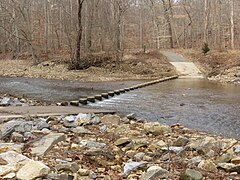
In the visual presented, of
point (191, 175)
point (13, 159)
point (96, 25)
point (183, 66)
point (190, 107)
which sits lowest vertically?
point (190, 107)

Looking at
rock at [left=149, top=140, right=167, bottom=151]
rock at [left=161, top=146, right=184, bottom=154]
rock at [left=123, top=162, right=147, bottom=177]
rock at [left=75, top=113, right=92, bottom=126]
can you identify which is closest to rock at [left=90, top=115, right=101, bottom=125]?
rock at [left=75, top=113, right=92, bottom=126]

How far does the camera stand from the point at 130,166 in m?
5.28

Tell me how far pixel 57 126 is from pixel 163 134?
8.34 feet

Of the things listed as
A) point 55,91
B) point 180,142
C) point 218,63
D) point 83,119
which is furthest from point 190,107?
point 218,63

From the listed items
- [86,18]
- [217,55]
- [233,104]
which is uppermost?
[86,18]

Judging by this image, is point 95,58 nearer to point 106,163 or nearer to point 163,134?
point 163,134

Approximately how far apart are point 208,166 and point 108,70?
81.2 feet

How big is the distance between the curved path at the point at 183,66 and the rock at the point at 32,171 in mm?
23789

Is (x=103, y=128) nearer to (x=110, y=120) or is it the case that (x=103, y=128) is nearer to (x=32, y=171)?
(x=110, y=120)

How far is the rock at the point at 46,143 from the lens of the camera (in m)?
5.86

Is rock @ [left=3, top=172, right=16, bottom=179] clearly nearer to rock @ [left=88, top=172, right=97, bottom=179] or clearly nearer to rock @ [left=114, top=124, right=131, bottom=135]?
rock @ [left=88, top=172, right=97, bottom=179]

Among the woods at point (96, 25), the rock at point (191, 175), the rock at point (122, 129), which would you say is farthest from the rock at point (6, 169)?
the woods at point (96, 25)

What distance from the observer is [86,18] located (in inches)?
1533

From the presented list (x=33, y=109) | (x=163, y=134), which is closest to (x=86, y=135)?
(x=163, y=134)
